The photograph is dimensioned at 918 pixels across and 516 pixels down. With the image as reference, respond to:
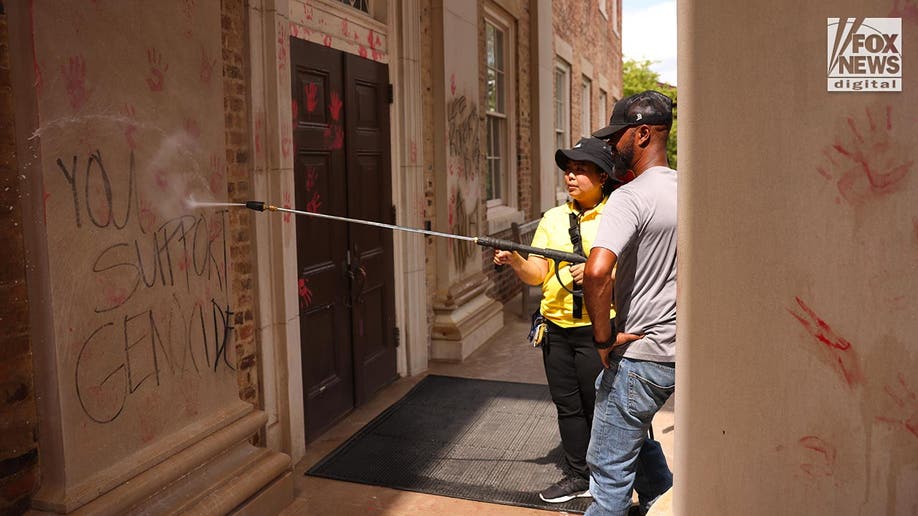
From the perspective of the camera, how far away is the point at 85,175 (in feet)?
9.75

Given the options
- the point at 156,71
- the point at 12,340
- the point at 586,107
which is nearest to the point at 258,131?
the point at 156,71

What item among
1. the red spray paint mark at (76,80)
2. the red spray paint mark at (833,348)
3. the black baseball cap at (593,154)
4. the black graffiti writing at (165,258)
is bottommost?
the red spray paint mark at (833,348)

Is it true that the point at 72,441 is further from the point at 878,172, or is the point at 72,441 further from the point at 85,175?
the point at 878,172

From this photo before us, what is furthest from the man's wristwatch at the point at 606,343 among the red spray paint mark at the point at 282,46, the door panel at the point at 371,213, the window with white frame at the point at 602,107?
the window with white frame at the point at 602,107

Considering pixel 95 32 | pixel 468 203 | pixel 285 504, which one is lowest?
pixel 285 504

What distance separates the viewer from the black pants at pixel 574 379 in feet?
13.7

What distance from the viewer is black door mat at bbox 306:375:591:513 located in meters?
4.57

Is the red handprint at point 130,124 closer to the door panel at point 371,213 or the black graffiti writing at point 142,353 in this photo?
the black graffiti writing at point 142,353

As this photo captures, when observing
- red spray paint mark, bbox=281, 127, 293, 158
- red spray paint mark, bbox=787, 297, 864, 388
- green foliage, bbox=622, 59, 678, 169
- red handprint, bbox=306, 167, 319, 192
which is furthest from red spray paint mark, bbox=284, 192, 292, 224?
green foliage, bbox=622, 59, 678, 169

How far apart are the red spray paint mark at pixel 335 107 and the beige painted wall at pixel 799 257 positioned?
3.70 m

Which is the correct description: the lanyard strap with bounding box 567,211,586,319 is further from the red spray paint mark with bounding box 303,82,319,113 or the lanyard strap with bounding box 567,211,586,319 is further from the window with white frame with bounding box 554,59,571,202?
the window with white frame with bounding box 554,59,571,202

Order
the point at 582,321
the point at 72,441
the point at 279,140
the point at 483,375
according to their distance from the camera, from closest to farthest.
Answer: the point at 72,441 → the point at 582,321 → the point at 279,140 → the point at 483,375

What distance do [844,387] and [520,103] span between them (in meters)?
8.93

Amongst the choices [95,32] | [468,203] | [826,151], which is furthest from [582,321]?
[468,203]
